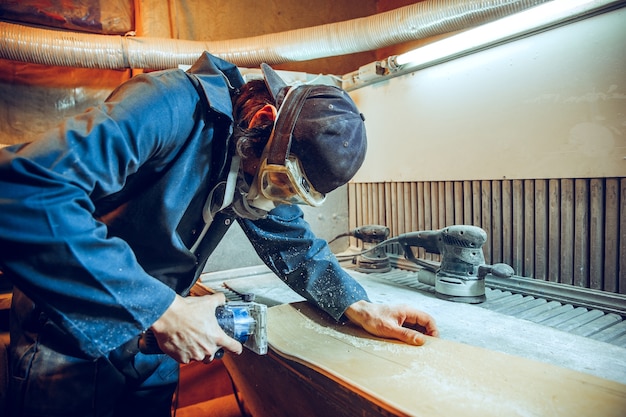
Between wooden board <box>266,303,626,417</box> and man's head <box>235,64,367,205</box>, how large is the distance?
0.39 m

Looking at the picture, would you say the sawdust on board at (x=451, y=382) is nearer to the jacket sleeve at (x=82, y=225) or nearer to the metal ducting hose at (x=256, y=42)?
the jacket sleeve at (x=82, y=225)

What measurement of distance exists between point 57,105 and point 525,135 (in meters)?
2.35

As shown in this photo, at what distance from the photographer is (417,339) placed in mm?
1028

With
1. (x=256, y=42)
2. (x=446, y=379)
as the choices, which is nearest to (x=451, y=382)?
(x=446, y=379)

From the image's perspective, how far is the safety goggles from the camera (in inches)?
37.0

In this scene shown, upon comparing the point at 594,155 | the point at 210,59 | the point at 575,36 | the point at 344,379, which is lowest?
the point at 344,379

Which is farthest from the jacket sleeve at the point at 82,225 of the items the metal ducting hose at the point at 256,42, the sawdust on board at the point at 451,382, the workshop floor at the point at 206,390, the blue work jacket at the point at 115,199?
the workshop floor at the point at 206,390

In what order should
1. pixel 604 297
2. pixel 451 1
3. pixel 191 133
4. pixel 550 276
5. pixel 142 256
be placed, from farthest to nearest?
1. pixel 451 1
2. pixel 550 276
3. pixel 604 297
4. pixel 142 256
5. pixel 191 133

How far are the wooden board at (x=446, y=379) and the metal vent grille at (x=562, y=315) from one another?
1.12 ft

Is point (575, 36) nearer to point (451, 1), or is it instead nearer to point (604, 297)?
point (451, 1)

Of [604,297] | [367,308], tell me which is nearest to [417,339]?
[367,308]

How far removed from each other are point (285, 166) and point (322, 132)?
12 cm

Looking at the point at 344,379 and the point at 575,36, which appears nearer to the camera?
the point at 344,379

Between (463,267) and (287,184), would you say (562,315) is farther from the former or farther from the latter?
(287,184)
